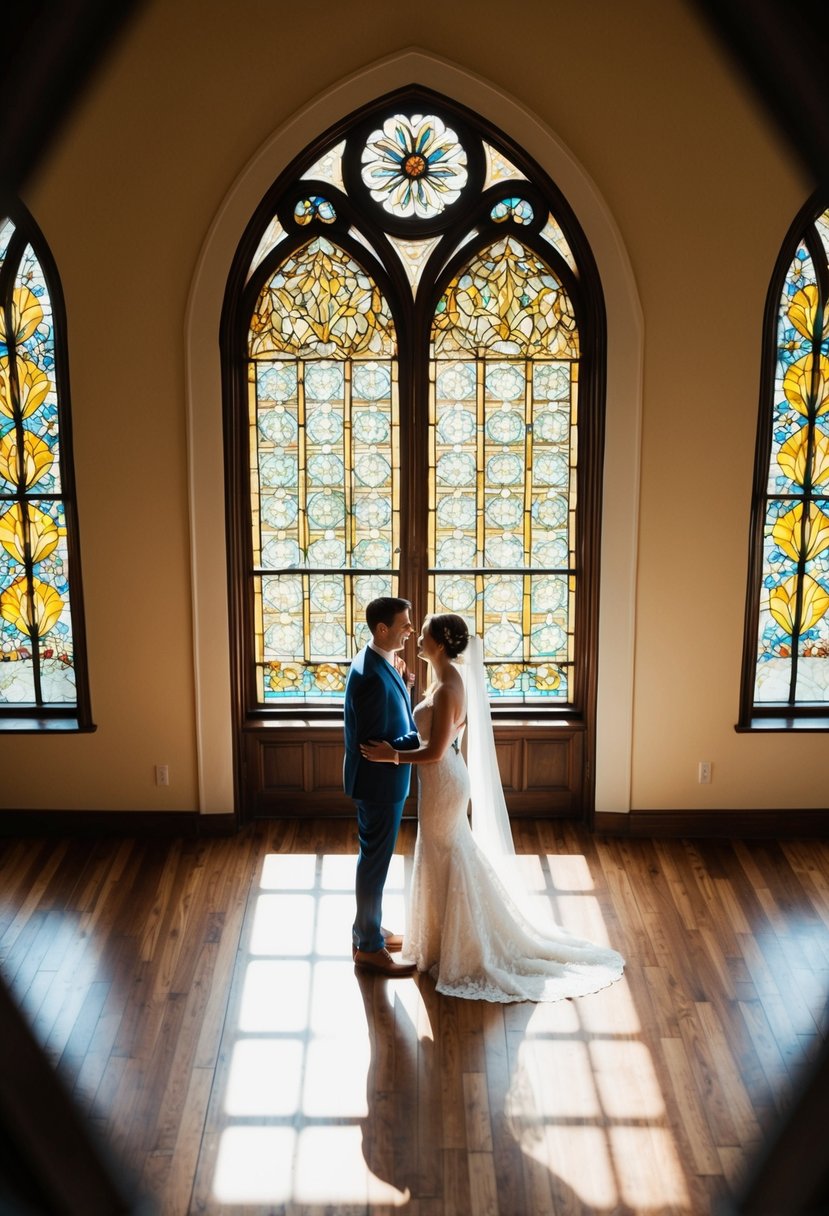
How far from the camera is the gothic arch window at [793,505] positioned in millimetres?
5062

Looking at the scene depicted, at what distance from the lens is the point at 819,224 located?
502 cm

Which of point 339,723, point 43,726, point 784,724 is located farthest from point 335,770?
point 784,724

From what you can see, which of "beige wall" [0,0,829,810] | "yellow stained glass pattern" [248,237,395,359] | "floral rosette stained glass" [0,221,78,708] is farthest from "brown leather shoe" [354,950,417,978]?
"yellow stained glass pattern" [248,237,395,359]

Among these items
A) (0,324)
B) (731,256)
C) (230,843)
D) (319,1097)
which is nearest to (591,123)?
(731,256)

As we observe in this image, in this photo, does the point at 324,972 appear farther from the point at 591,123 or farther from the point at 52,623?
the point at 591,123

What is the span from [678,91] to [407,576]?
97.8 inches

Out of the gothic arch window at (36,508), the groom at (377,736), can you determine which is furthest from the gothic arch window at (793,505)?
the gothic arch window at (36,508)

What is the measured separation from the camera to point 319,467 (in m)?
5.36

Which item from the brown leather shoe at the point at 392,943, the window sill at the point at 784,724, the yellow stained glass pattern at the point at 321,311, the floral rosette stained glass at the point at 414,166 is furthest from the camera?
the window sill at the point at 784,724

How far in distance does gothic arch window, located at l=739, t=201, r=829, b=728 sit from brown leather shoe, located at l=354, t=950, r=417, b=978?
2133 millimetres

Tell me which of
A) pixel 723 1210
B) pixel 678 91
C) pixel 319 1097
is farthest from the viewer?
pixel 678 91

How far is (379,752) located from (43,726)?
2131 mm

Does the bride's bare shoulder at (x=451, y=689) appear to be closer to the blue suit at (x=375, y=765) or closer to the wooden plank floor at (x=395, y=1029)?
the blue suit at (x=375, y=765)

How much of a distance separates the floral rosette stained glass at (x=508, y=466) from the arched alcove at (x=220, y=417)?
0.96ft
